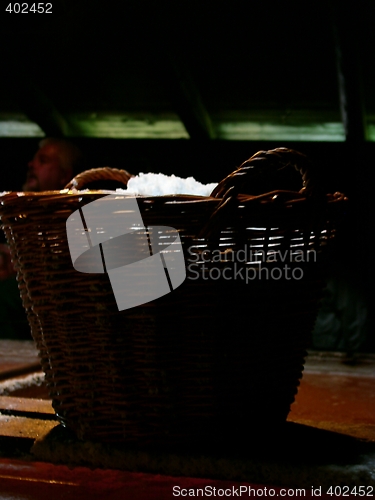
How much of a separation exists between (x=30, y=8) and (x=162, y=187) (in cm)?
173

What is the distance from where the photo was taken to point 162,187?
29.4 inches

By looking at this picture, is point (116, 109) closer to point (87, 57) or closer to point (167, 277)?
point (87, 57)

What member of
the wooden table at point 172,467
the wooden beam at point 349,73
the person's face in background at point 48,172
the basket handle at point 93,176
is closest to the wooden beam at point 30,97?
the person's face in background at point 48,172

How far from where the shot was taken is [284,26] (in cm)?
201

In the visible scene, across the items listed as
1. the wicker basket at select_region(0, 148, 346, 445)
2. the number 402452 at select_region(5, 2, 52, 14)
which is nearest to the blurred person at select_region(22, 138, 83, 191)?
the number 402452 at select_region(5, 2, 52, 14)

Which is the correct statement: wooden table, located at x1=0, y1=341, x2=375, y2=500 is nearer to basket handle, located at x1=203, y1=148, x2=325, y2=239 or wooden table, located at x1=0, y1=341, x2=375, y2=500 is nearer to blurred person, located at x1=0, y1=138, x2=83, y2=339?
basket handle, located at x1=203, y1=148, x2=325, y2=239

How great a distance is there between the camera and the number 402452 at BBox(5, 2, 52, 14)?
2.11 metres

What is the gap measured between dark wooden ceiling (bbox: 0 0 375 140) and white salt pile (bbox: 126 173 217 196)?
138 centimetres

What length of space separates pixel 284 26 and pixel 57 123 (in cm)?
123

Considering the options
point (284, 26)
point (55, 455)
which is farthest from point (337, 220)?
point (284, 26)

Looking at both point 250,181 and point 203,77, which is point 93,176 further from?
point 203,77

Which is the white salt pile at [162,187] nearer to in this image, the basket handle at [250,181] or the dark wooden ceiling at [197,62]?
the basket handle at [250,181]

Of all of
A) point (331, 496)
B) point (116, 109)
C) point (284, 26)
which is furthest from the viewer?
point (116, 109)

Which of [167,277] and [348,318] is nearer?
[167,277]
